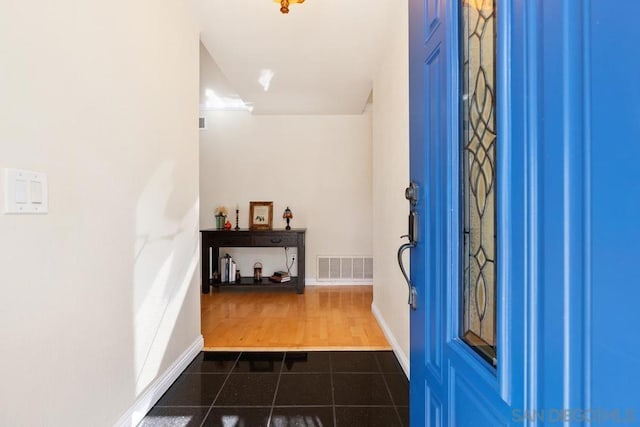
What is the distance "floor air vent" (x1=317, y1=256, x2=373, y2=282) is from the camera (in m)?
4.86

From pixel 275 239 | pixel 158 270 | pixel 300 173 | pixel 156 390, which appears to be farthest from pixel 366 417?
pixel 300 173

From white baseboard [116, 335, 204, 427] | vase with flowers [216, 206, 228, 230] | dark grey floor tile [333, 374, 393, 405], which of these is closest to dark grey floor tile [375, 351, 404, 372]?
dark grey floor tile [333, 374, 393, 405]

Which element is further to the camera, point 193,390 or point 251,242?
point 251,242

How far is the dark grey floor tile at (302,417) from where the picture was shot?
163 centimetres

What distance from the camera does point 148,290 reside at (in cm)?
171

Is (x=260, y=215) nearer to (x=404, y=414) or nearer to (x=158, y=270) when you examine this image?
(x=158, y=270)

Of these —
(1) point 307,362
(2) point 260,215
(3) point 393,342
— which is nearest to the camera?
(1) point 307,362

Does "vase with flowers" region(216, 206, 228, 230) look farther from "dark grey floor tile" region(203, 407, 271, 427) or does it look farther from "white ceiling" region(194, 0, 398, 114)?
"dark grey floor tile" region(203, 407, 271, 427)

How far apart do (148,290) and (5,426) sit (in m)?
0.79

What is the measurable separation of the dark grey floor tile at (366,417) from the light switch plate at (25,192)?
1.53m

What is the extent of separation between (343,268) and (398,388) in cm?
295

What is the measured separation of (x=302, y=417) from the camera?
168cm

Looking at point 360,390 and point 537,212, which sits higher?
point 537,212

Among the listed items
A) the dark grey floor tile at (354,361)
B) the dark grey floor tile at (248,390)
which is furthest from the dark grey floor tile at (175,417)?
the dark grey floor tile at (354,361)
